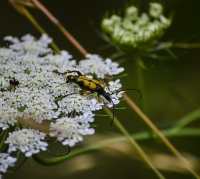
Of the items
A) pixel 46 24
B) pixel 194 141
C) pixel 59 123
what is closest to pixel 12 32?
pixel 46 24

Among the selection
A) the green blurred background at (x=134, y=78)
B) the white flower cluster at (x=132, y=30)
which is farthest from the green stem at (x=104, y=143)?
the green blurred background at (x=134, y=78)

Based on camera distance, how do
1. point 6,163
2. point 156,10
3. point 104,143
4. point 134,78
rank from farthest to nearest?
point 134,78 < point 156,10 < point 104,143 < point 6,163

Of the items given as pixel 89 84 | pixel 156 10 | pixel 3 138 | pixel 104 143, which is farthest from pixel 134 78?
pixel 3 138

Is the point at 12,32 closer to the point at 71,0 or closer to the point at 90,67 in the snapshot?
the point at 71,0

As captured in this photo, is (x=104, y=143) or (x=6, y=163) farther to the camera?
(x=104, y=143)

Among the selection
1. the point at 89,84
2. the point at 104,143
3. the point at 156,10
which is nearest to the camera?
the point at 89,84

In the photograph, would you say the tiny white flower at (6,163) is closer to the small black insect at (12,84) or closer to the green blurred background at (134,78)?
the small black insect at (12,84)

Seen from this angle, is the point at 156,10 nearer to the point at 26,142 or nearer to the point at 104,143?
the point at 104,143

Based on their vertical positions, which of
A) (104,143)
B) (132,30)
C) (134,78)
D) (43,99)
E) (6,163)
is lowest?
(6,163)
